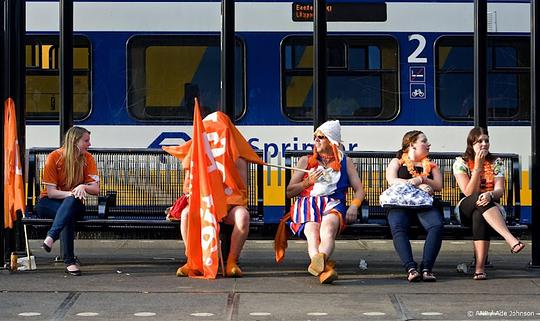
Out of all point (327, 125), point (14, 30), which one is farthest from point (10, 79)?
point (327, 125)

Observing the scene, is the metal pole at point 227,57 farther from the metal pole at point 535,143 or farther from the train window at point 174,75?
the train window at point 174,75

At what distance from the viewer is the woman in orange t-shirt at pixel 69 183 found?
8.57 metres

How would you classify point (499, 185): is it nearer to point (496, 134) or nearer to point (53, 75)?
point (496, 134)

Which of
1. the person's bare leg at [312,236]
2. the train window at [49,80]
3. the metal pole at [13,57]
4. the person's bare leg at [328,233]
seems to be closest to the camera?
the person's bare leg at [328,233]

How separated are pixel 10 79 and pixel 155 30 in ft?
13.0

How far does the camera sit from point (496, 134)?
1312 centimetres

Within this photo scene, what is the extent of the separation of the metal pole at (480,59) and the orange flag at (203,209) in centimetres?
253

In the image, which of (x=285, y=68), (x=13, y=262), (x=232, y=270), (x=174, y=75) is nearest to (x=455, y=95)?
(x=285, y=68)

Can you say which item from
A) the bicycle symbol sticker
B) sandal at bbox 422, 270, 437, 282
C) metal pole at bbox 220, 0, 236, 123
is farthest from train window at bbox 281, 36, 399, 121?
sandal at bbox 422, 270, 437, 282

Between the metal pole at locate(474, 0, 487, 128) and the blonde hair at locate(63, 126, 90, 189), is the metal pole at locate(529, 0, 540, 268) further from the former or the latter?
the blonde hair at locate(63, 126, 90, 189)

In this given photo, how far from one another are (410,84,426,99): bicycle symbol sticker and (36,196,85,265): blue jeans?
5656 mm

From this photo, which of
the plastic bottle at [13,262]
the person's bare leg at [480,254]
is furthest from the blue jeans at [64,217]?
the person's bare leg at [480,254]

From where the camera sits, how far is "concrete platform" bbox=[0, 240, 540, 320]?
22.8 feet

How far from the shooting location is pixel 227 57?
914 centimetres
